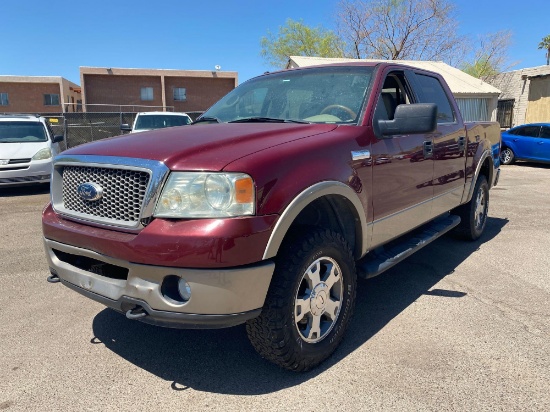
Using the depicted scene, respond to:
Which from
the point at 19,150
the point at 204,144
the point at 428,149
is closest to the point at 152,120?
the point at 19,150

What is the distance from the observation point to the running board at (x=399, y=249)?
3.18 meters

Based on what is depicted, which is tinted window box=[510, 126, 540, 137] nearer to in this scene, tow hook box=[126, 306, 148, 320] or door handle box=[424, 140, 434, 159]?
door handle box=[424, 140, 434, 159]

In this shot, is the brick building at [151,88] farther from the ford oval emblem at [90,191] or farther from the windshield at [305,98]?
the ford oval emblem at [90,191]

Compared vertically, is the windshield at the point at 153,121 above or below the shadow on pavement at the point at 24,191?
above

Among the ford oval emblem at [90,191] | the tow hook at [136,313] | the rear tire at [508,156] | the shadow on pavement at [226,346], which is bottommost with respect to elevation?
the shadow on pavement at [226,346]

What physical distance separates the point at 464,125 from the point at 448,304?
218 cm

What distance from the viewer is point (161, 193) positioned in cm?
220

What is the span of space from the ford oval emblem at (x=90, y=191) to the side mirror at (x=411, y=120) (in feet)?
6.39

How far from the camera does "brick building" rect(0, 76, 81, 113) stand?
35.8m

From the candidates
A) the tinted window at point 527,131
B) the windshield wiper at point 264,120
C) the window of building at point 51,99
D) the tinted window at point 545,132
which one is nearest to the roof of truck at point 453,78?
the tinted window at point 527,131

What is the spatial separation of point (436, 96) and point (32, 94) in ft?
130

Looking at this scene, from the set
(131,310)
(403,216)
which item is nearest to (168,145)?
(131,310)

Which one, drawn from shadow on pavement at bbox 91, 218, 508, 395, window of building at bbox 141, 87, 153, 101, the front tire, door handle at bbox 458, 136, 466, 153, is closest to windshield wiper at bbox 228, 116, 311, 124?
the front tire

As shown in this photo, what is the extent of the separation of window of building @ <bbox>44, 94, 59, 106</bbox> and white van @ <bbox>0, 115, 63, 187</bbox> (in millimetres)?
30410
